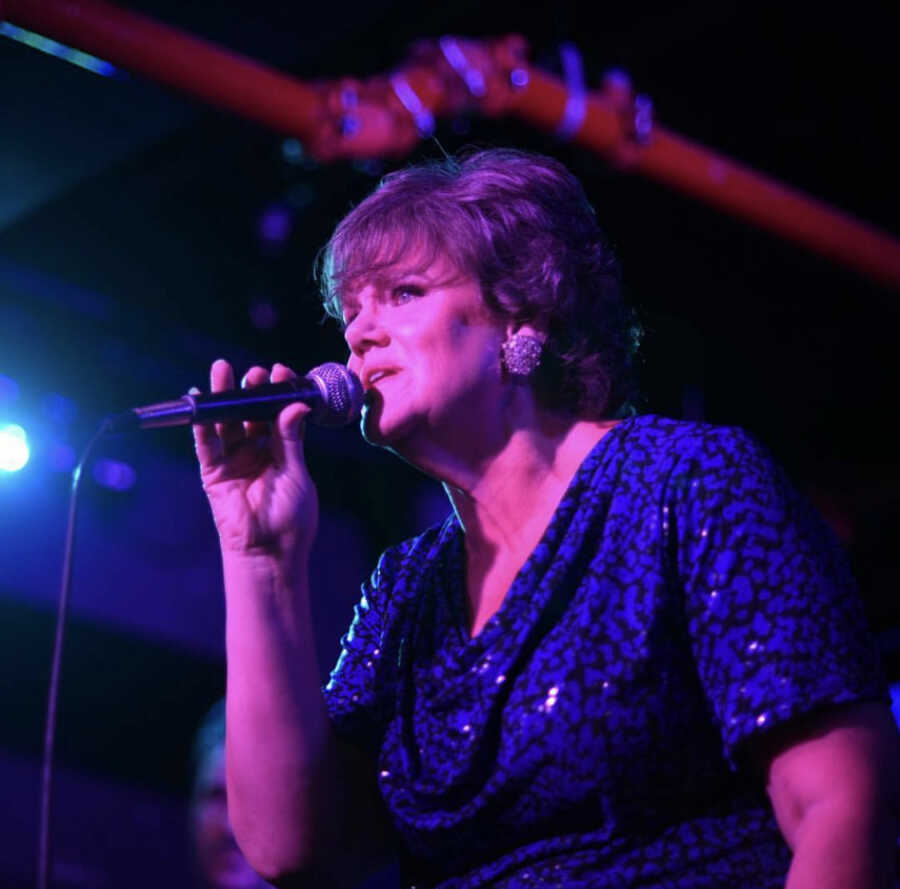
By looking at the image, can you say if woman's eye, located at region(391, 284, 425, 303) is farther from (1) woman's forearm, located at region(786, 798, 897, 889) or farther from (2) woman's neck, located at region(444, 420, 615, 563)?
(1) woman's forearm, located at region(786, 798, 897, 889)

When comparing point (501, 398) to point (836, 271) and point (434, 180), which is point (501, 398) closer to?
point (434, 180)

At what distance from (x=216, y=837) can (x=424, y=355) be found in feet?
8.96

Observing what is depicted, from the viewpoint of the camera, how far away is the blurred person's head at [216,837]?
4.13 meters

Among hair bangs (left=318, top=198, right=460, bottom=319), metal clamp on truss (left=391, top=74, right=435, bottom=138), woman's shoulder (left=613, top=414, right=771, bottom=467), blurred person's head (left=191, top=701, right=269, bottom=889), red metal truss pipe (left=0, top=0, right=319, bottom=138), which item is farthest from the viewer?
blurred person's head (left=191, top=701, right=269, bottom=889)

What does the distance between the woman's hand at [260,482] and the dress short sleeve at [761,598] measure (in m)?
0.58

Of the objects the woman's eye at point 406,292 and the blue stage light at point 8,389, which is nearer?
the woman's eye at point 406,292

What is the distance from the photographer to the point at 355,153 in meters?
3.53

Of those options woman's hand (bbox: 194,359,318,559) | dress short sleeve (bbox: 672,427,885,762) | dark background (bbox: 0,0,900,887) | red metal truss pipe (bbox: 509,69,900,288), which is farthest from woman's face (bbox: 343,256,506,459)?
red metal truss pipe (bbox: 509,69,900,288)

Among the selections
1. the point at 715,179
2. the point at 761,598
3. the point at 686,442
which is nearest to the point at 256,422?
the point at 686,442

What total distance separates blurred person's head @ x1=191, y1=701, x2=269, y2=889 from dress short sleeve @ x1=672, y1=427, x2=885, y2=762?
111 inches

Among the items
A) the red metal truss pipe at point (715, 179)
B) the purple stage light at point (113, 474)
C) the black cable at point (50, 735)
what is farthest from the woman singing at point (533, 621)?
the purple stage light at point (113, 474)

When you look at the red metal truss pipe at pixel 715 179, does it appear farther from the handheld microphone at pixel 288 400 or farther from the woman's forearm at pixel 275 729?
the woman's forearm at pixel 275 729

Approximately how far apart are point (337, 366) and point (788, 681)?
0.80 metres

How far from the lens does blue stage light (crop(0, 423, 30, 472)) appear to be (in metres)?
4.89
